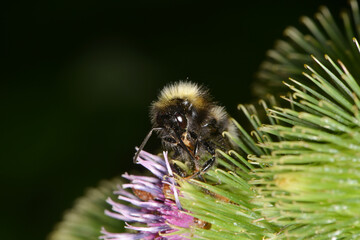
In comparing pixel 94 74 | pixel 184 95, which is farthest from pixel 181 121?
pixel 94 74

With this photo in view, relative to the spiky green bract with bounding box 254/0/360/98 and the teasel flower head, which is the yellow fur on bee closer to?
the teasel flower head

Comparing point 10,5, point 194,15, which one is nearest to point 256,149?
point 194,15

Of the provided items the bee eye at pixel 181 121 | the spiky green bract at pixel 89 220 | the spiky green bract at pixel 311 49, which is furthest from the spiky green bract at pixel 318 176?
the spiky green bract at pixel 89 220

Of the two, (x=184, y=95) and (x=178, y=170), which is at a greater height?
(x=184, y=95)

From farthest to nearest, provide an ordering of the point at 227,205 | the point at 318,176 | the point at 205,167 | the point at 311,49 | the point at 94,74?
1. the point at 94,74
2. the point at 311,49
3. the point at 205,167
4. the point at 227,205
5. the point at 318,176

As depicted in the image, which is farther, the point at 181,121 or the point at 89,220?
the point at 89,220

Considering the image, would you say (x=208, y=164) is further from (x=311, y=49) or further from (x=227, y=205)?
(x=311, y=49)

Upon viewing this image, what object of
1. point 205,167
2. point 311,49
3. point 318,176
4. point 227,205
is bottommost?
point 318,176

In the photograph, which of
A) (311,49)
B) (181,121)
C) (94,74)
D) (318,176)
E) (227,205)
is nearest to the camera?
(318,176)
